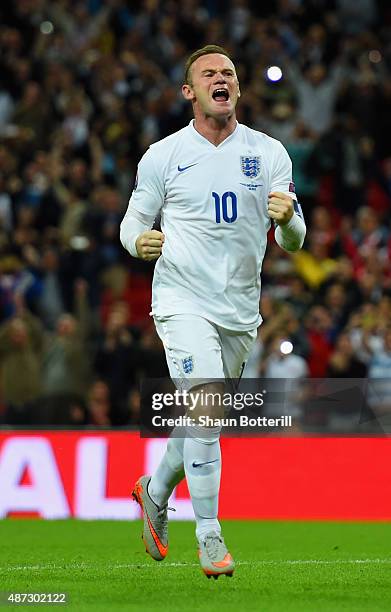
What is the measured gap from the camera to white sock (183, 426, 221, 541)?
734 cm

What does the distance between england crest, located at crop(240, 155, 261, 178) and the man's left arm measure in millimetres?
114

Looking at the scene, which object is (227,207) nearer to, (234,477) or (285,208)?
(285,208)

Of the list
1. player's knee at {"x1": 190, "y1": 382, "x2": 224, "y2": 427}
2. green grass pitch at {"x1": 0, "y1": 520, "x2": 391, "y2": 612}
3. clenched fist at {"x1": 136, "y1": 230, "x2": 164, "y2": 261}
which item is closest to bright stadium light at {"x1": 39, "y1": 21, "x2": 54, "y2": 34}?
green grass pitch at {"x1": 0, "y1": 520, "x2": 391, "y2": 612}

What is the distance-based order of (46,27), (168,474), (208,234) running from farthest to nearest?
1. (46,27)
2. (168,474)
3. (208,234)

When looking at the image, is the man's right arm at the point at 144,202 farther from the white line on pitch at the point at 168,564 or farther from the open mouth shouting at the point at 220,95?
the white line on pitch at the point at 168,564

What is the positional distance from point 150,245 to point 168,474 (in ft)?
4.80

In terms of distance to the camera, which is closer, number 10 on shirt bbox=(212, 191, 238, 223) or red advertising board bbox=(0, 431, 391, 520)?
number 10 on shirt bbox=(212, 191, 238, 223)

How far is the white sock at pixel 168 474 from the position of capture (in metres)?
7.86

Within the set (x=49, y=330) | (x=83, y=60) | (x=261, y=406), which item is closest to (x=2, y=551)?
(x=261, y=406)

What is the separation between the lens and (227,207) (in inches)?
300

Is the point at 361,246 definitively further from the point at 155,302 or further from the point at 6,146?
the point at 155,302

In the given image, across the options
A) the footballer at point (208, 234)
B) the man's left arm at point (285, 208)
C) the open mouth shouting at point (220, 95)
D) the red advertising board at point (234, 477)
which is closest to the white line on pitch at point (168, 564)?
the footballer at point (208, 234)

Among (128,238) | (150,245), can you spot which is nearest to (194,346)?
(150,245)

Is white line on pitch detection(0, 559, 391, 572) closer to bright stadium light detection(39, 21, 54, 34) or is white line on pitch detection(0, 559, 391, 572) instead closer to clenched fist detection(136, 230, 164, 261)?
clenched fist detection(136, 230, 164, 261)
